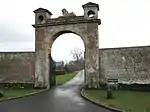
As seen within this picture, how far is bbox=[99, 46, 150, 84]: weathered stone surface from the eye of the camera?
21000mm

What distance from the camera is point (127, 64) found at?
21.6 m

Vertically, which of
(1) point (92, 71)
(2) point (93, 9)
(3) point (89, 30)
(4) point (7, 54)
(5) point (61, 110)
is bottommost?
(5) point (61, 110)

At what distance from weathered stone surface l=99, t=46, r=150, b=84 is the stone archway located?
2.79 feet

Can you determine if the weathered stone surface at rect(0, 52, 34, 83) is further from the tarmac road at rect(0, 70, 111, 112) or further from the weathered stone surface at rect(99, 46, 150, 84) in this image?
the tarmac road at rect(0, 70, 111, 112)

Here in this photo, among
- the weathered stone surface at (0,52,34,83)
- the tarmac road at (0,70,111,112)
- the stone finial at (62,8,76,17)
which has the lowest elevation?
the tarmac road at (0,70,111,112)

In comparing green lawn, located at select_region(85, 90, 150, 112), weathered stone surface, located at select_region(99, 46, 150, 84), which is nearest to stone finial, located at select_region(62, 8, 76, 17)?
weathered stone surface, located at select_region(99, 46, 150, 84)

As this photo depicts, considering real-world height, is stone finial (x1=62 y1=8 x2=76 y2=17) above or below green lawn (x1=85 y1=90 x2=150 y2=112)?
above

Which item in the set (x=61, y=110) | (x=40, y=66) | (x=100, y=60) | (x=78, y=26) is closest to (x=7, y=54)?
(x=40, y=66)

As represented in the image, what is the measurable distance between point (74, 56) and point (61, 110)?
2895 inches

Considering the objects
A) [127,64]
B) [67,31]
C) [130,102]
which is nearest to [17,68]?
[67,31]

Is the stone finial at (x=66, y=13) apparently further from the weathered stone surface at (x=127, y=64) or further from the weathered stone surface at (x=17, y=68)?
the weathered stone surface at (x=17, y=68)

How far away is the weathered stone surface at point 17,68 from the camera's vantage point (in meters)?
23.9

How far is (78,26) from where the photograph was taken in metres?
23.3

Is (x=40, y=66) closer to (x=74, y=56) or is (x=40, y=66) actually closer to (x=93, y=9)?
(x=93, y=9)
